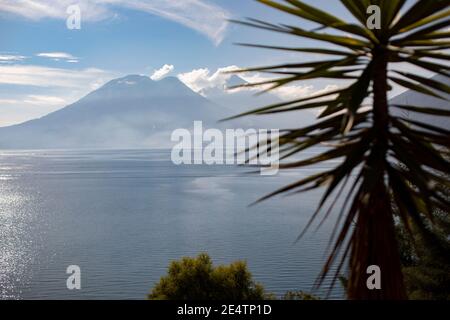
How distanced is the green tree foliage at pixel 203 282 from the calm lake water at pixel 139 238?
574 centimetres

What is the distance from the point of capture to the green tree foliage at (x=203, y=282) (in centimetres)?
1357

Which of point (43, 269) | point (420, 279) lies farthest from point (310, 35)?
point (43, 269)

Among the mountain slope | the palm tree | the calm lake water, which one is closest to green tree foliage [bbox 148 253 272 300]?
the calm lake water

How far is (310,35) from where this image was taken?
116 inches

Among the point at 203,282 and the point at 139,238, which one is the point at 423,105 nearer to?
the point at 139,238

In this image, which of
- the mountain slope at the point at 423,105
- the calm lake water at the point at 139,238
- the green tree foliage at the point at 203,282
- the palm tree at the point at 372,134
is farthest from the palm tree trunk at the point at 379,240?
the calm lake water at the point at 139,238

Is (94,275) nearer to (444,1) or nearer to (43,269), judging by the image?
(43,269)

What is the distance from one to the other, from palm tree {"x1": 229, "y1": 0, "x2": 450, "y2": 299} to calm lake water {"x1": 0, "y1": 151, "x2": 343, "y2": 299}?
16638 mm

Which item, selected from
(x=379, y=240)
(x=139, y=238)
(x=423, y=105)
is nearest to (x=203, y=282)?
(x=379, y=240)

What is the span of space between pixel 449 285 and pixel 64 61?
184m

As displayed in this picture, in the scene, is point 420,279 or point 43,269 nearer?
point 420,279

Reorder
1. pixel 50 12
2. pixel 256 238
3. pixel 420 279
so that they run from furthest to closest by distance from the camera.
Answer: pixel 50 12 < pixel 256 238 < pixel 420 279

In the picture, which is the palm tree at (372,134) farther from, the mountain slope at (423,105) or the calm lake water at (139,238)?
the calm lake water at (139,238)

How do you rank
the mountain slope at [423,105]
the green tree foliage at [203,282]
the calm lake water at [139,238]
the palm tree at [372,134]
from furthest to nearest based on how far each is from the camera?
the calm lake water at [139,238]
the green tree foliage at [203,282]
the mountain slope at [423,105]
the palm tree at [372,134]
